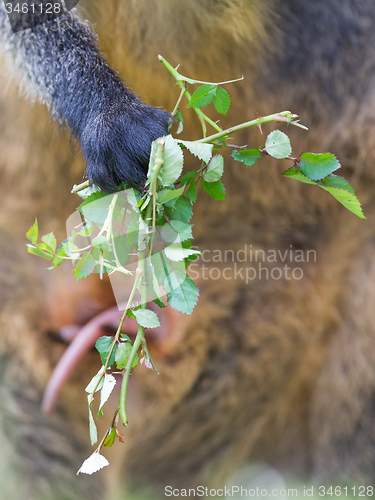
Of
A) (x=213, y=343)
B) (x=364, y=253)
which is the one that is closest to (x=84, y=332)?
(x=213, y=343)

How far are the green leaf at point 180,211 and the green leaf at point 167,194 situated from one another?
0.04 meters

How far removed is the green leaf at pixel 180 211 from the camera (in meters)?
0.74

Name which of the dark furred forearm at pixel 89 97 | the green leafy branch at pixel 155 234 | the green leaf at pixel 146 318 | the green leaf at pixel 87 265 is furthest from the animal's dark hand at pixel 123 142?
the green leaf at pixel 146 318

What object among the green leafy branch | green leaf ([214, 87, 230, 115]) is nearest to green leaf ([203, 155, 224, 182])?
the green leafy branch

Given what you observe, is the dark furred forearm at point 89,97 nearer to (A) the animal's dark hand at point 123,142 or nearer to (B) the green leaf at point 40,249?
(A) the animal's dark hand at point 123,142

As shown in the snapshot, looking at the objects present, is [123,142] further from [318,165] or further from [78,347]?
[78,347]

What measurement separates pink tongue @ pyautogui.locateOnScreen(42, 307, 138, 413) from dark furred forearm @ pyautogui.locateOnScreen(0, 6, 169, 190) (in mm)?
571

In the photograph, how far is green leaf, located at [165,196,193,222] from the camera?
745mm

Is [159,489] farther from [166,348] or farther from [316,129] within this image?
[316,129]

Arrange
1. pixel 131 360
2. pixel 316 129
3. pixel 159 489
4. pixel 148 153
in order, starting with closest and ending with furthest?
pixel 131 360 → pixel 148 153 → pixel 316 129 → pixel 159 489

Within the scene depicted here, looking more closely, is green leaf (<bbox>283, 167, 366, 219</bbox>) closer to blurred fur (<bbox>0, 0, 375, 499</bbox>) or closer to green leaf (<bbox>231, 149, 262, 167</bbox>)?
green leaf (<bbox>231, 149, 262, 167</bbox>)

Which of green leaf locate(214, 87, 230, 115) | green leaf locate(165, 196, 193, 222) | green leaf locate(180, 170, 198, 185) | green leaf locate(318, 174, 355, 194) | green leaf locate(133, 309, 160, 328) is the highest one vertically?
green leaf locate(214, 87, 230, 115)

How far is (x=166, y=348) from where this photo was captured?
1.47 meters

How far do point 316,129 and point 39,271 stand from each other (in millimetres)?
1124
